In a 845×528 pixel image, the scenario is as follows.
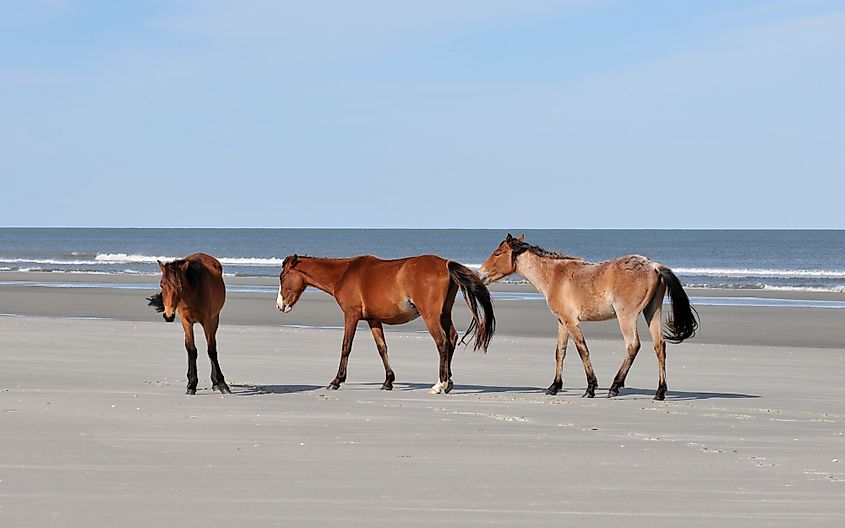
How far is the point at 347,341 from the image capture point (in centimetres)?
1249

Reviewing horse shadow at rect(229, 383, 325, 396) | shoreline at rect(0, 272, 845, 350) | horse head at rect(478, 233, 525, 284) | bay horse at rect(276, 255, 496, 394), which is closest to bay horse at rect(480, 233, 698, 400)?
horse head at rect(478, 233, 525, 284)

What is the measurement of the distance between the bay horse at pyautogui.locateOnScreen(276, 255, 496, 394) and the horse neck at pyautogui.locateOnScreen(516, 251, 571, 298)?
1.93 feet

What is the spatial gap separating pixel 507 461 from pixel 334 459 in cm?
118

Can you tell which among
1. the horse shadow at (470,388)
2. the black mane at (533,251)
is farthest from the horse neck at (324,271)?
the black mane at (533,251)

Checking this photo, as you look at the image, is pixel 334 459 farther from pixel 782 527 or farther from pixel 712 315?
pixel 712 315

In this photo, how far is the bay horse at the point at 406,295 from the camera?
11969 millimetres

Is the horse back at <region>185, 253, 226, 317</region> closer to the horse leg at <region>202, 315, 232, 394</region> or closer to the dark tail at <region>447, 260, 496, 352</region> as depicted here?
the horse leg at <region>202, 315, 232, 394</region>

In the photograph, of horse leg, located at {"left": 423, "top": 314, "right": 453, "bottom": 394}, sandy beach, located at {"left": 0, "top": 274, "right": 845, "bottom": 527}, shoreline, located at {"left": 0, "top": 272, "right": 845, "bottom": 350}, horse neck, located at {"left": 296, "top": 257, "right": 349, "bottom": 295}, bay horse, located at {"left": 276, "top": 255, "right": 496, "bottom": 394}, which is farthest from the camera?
shoreline, located at {"left": 0, "top": 272, "right": 845, "bottom": 350}

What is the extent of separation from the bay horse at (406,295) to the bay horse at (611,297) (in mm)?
762

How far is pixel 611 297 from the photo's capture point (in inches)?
457

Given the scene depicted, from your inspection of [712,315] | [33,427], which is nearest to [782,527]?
[33,427]

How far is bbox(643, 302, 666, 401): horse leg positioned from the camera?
448 inches

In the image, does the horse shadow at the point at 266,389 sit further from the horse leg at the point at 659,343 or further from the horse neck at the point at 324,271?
the horse leg at the point at 659,343

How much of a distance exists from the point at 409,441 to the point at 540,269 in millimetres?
4367
